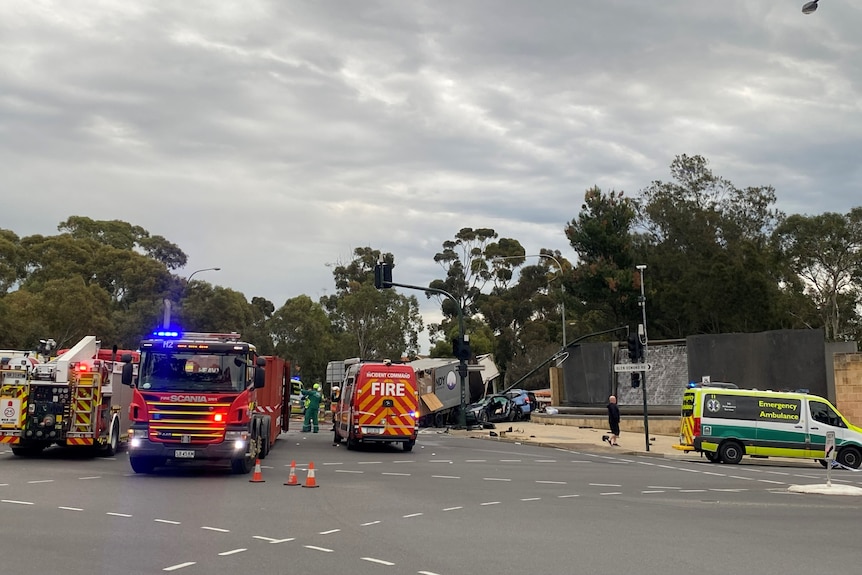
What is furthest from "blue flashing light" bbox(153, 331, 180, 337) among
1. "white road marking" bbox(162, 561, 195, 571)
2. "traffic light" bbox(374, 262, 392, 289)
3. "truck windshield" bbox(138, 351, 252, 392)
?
"traffic light" bbox(374, 262, 392, 289)

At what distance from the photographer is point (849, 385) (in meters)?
32.7

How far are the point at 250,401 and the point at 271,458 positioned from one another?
171 inches

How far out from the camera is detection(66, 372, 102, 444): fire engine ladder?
2050cm

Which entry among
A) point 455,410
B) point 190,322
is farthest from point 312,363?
point 455,410

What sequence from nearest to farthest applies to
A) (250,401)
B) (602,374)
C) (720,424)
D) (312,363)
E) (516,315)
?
(250,401)
(720,424)
(602,374)
(312,363)
(516,315)

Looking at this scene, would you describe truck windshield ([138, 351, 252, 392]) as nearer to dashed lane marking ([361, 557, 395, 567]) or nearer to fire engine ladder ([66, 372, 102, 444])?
fire engine ladder ([66, 372, 102, 444])

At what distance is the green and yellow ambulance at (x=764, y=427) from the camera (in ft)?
79.7

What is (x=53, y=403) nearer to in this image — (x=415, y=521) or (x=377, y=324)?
(x=415, y=521)

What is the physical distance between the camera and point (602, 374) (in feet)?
145

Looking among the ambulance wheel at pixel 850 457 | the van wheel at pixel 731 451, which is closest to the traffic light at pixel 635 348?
the van wheel at pixel 731 451

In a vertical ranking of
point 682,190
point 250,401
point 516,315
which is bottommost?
point 250,401

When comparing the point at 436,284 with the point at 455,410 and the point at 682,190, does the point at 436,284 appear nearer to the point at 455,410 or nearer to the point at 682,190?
the point at 682,190

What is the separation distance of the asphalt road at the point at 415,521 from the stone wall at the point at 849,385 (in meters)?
13.5

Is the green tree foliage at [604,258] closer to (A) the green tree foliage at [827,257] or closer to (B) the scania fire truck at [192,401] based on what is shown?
(A) the green tree foliage at [827,257]
